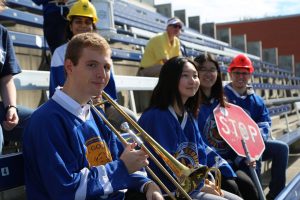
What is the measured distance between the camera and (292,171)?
5172 millimetres

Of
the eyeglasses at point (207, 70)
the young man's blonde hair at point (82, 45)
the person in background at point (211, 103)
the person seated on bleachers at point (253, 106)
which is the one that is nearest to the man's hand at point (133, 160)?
the young man's blonde hair at point (82, 45)

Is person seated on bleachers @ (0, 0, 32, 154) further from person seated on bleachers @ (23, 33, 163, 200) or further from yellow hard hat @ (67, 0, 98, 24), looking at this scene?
person seated on bleachers @ (23, 33, 163, 200)

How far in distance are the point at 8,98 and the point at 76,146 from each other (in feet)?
3.05

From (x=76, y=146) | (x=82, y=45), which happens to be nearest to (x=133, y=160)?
(x=76, y=146)

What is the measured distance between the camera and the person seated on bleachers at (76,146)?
154 cm

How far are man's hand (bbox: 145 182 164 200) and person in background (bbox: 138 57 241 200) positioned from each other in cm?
46

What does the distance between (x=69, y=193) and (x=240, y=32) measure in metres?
26.4

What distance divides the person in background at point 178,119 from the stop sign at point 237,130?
38 centimetres

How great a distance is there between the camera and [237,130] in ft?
10.3

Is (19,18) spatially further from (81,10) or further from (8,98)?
(8,98)

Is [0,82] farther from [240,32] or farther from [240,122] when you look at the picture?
[240,32]

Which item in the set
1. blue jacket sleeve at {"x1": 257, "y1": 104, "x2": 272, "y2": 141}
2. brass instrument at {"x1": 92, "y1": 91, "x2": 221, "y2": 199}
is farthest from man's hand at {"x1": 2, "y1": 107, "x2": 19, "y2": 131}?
blue jacket sleeve at {"x1": 257, "y1": 104, "x2": 272, "y2": 141}

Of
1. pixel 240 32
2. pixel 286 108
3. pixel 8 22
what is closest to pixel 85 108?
pixel 8 22

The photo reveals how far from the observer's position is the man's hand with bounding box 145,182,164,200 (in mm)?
1869
